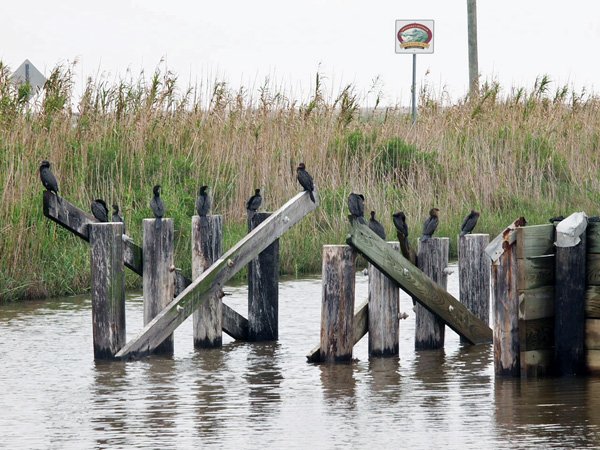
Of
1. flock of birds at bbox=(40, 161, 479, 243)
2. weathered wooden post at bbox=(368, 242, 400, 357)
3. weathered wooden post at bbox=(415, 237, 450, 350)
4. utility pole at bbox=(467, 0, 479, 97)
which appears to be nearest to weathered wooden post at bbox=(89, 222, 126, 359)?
flock of birds at bbox=(40, 161, 479, 243)

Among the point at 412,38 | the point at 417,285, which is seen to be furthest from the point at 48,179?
the point at 412,38

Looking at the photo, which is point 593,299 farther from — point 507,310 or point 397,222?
point 397,222

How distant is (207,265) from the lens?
11922 mm

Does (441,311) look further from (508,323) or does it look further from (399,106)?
(399,106)

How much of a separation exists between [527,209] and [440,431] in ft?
41.9

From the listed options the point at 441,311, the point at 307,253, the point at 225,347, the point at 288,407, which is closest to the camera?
the point at 288,407

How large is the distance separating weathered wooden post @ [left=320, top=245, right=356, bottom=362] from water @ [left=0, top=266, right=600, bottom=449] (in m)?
0.23

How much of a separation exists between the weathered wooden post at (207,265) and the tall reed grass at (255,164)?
157 inches

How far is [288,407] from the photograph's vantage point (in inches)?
369

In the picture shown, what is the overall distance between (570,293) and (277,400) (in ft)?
7.55

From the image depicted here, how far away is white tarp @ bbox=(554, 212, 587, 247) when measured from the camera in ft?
32.7

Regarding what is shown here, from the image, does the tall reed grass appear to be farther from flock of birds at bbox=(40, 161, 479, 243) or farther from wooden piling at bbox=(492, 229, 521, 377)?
wooden piling at bbox=(492, 229, 521, 377)

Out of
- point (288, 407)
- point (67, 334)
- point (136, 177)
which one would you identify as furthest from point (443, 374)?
point (136, 177)

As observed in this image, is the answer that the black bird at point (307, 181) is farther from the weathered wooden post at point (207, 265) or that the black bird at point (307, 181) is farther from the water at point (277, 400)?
the water at point (277, 400)
